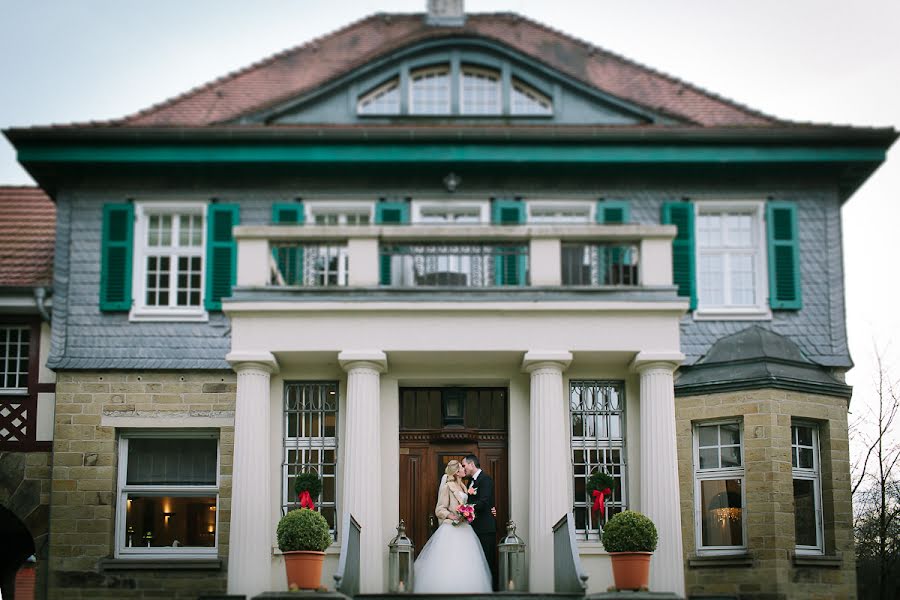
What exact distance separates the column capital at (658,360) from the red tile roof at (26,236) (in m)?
9.97

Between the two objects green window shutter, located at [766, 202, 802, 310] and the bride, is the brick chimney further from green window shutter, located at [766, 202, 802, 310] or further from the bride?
the bride

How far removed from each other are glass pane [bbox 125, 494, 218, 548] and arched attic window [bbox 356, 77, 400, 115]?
22.7 ft

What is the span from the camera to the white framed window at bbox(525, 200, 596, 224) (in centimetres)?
2216

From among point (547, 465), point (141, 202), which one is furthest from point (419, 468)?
point (141, 202)

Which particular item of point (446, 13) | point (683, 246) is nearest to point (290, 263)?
point (683, 246)

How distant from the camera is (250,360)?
18391 millimetres

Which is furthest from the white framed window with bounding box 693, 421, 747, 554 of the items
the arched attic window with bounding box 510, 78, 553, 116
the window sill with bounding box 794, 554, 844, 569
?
the arched attic window with bounding box 510, 78, 553, 116

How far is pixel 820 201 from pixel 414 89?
22.9 feet

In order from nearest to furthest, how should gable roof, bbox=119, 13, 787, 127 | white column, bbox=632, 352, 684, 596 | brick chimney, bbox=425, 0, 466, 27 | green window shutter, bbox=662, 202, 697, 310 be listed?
white column, bbox=632, 352, 684, 596 → green window shutter, bbox=662, 202, 697, 310 → gable roof, bbox=119, 13, 787, 127 → brick chimney, bbox=425, 0, 466, 27

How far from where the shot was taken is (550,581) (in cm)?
1792

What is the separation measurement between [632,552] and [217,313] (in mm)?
8398

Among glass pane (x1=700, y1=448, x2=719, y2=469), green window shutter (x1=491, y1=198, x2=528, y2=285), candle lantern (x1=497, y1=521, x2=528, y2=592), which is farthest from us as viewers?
green window shutter (x1=491, y1=198, x2=528, y2=285)

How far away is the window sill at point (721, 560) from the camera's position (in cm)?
2008

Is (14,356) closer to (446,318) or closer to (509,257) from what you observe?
(446,318)
